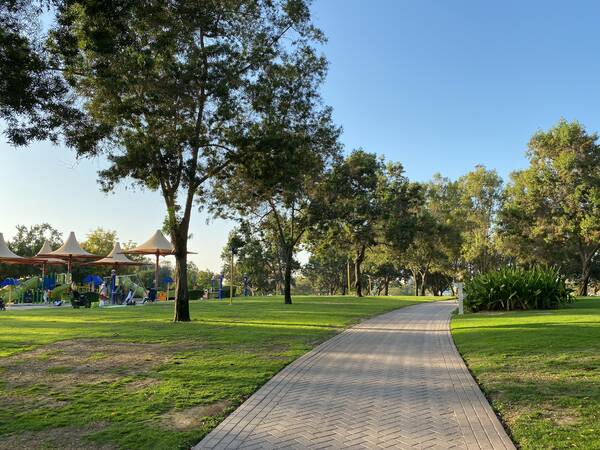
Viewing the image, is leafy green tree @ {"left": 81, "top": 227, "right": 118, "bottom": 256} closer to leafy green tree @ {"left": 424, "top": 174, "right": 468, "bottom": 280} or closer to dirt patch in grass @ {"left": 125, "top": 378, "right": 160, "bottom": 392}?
leafy green tree @ {"left": 424, "top": 174, "right": 468, "bottom": 280}

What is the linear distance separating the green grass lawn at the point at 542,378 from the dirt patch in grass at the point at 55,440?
13.1 feet

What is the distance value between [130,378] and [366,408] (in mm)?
3720

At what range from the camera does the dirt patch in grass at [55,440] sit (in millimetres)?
4684

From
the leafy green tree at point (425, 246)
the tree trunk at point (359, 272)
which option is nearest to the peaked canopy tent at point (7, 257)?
the tree trunk at point (359, 272)

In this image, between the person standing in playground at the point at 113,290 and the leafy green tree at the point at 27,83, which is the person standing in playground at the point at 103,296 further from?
the leafy green tree at the point at 27,83

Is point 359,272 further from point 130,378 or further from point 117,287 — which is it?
point 130,378

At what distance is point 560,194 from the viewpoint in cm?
3919

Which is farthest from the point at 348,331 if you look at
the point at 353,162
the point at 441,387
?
the point at 353,162

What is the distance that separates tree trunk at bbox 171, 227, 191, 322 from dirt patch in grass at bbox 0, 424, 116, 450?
11.9 metres

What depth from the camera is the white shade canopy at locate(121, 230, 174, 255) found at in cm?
3416

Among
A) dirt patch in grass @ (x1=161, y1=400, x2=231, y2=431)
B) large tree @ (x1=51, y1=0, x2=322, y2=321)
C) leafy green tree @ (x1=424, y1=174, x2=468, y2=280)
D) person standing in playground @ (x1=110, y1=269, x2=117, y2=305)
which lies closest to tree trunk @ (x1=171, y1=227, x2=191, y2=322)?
large tree @ (x1=51, y1=0, x2=322, y2=321)

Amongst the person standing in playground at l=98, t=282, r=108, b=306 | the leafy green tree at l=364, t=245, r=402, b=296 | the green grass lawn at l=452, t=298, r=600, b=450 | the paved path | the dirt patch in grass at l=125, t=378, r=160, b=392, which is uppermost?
the leafy green tree at l=364, t=245, r=402, b=296

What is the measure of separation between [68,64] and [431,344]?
9567mm

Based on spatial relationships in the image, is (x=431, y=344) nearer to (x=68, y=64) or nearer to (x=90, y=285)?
(x=68, y=64)
